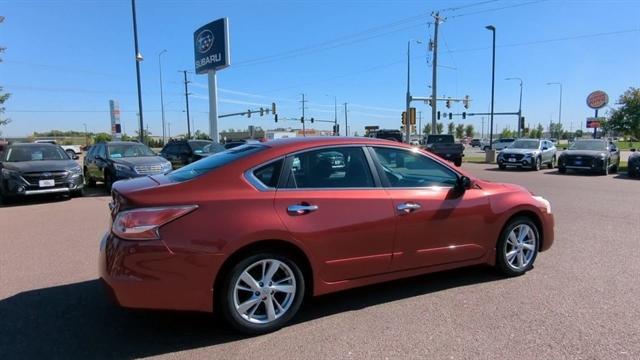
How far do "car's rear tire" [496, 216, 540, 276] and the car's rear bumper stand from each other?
3.16 m

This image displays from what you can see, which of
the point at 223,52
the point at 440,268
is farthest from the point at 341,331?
the point at 223,52

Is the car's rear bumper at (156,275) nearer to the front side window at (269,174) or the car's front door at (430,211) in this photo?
the front side window at (269,174)

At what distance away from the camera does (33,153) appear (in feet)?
39.9

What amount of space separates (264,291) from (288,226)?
A: 570 millimetres

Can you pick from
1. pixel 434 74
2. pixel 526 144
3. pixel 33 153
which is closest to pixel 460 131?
pixel 434 74

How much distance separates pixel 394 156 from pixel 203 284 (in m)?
2.19

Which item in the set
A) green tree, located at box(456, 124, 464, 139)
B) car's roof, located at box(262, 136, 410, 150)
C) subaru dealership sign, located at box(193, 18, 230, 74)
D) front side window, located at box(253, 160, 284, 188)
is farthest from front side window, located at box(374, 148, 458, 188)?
green tree, located at box(456, 124, 464, 139)

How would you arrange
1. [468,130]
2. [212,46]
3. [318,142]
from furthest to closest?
1. [468,130]
2. [212,46]
3. [318,142]

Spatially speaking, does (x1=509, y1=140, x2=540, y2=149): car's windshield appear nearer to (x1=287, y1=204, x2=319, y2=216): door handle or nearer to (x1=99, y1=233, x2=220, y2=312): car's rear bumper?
(x1=287, y1=204, x2=319, y2=216): door handle

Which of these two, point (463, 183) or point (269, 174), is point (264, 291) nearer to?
point (269, 174)

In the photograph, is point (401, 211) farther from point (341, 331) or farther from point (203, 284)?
point (203, 284)

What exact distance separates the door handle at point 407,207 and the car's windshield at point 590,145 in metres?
19.8

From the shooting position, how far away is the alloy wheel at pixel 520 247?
496cm

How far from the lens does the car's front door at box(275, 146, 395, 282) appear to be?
12.3 feet
